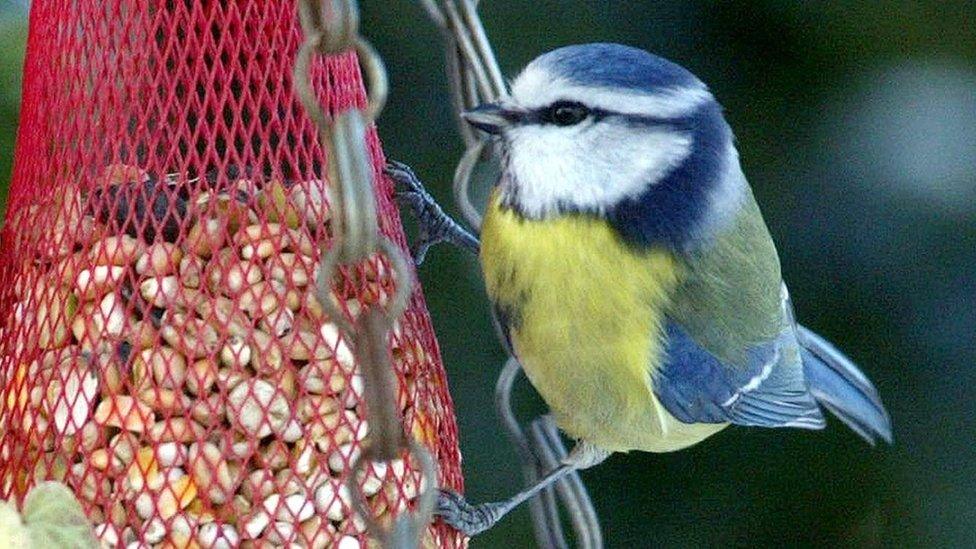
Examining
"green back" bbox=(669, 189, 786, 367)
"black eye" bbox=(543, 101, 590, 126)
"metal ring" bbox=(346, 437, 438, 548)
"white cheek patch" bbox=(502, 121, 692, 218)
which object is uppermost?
"black eye" bbox=(543, 101, 590, 126)

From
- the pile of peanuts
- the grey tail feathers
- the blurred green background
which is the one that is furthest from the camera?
the blurred green background

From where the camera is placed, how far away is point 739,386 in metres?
1.60

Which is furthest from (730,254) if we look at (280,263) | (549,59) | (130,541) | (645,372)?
(130,541)

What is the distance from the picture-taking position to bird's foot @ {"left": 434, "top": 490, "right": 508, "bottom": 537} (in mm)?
1297

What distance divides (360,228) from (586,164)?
649mm

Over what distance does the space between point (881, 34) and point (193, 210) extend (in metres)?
1.16

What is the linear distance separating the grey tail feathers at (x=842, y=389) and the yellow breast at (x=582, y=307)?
0.36 meters

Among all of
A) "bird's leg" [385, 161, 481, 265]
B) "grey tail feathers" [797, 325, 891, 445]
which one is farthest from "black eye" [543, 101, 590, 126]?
"grey tail feathers" [797, 325, 891, 445]

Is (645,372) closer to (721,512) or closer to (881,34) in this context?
(721,512)

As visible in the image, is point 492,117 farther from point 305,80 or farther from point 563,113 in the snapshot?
point 305,80

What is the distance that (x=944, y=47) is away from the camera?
2.02 metres

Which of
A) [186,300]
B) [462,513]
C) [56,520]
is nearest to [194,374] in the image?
[186,300]

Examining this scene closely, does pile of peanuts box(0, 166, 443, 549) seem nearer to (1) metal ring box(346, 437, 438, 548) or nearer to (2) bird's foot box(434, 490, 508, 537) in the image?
(2) bird's foot box(434, 490, 508, 537)

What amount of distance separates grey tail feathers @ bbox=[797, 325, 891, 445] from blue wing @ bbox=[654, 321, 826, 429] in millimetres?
58
